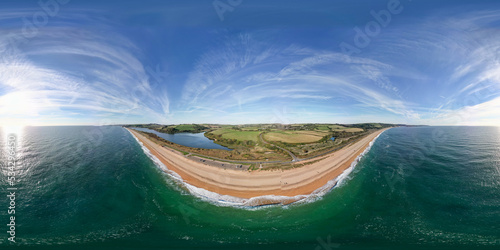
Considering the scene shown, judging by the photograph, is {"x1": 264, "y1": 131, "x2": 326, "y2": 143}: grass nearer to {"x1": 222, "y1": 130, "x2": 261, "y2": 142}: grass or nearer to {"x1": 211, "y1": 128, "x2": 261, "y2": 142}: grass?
{"x1": 222, "y1": 130, "x2": 261, "y2": 142}: grass

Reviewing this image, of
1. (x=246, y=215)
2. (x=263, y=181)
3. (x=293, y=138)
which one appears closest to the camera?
(x=246, y=215)

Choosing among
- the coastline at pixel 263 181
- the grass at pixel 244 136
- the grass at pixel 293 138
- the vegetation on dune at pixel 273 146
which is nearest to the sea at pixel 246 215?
the coastline at pixel 263 181

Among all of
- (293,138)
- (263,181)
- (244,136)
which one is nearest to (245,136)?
(244,136)

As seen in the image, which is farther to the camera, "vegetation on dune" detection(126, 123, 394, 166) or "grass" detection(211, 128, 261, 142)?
"grass" detection(211, 128, 261, 142)

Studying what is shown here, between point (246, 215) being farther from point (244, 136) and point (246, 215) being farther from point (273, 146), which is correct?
point (244, 136)

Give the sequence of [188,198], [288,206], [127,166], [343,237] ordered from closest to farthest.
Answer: [343,237] < [288,206] < [188,198] < [127,166]

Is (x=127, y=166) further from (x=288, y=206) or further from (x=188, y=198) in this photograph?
(x=288, y=206)

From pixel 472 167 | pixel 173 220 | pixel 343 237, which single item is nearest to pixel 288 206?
pixel 343 237

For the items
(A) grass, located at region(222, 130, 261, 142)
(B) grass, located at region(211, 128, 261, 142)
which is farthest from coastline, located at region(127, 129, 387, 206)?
(B) grass, located at region(211, 128, 261, 142)

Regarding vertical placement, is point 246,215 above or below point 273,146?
below
